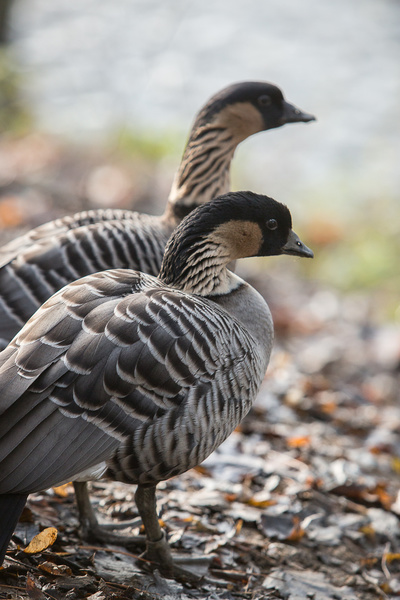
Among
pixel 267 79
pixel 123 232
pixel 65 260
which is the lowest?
pixel 65 260

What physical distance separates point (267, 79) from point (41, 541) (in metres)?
15.8

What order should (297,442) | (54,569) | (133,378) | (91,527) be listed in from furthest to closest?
(297,442) → (91,527) → (54,569) → (133,378)

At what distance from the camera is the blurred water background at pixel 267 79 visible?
13648mm

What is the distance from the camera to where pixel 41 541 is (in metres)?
3.91

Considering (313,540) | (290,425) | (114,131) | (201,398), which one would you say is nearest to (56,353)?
(201,398)

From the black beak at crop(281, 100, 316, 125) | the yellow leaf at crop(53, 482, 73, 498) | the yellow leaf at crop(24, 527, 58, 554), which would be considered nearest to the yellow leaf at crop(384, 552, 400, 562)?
the yellow leaf at crop(53, 482, 73, 498)

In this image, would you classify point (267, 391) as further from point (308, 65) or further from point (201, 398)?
point (308, 65)

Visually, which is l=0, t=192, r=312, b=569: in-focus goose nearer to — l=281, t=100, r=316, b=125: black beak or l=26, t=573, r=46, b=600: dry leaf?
l=26, t=573, r=46, b=600: dry leaf

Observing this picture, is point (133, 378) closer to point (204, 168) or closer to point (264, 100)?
point (204, 168)

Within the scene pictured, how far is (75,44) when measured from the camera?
17.0m

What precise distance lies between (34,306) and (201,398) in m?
1.58

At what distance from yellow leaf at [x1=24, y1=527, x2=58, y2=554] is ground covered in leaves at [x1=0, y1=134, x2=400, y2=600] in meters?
0.01

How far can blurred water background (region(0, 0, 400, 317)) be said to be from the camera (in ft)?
44.8

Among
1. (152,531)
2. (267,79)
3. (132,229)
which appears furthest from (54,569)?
(267,79)
